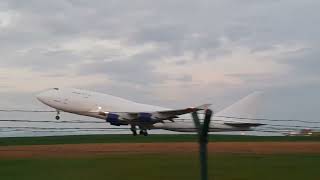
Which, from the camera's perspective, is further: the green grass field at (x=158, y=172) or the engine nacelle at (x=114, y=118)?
the engine nacelle at (x=114, y=118)

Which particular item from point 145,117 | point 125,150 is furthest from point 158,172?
point 145,117

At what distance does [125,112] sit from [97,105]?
11.6ft

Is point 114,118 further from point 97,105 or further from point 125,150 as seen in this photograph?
point 125,150

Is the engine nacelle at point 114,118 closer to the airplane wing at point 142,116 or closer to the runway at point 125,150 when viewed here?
the airplane wing at point 142,116

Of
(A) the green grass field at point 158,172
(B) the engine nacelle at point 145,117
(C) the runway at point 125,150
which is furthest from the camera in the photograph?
(B) the engine nacelle at point 145,117

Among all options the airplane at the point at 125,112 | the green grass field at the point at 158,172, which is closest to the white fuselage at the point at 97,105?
the airplane at the point at 125,112

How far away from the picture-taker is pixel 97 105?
220ft

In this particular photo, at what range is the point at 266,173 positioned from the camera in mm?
17188

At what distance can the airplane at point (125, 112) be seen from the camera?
209 feet

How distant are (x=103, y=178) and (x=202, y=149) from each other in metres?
8.29

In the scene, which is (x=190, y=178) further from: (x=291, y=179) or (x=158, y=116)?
(x=158, y=116)

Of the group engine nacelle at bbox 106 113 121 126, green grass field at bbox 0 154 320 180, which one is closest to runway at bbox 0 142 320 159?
green grass field at bbox 0 154 320 180

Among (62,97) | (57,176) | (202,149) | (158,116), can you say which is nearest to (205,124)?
(202,149)

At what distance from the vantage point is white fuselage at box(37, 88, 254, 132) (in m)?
66.9
